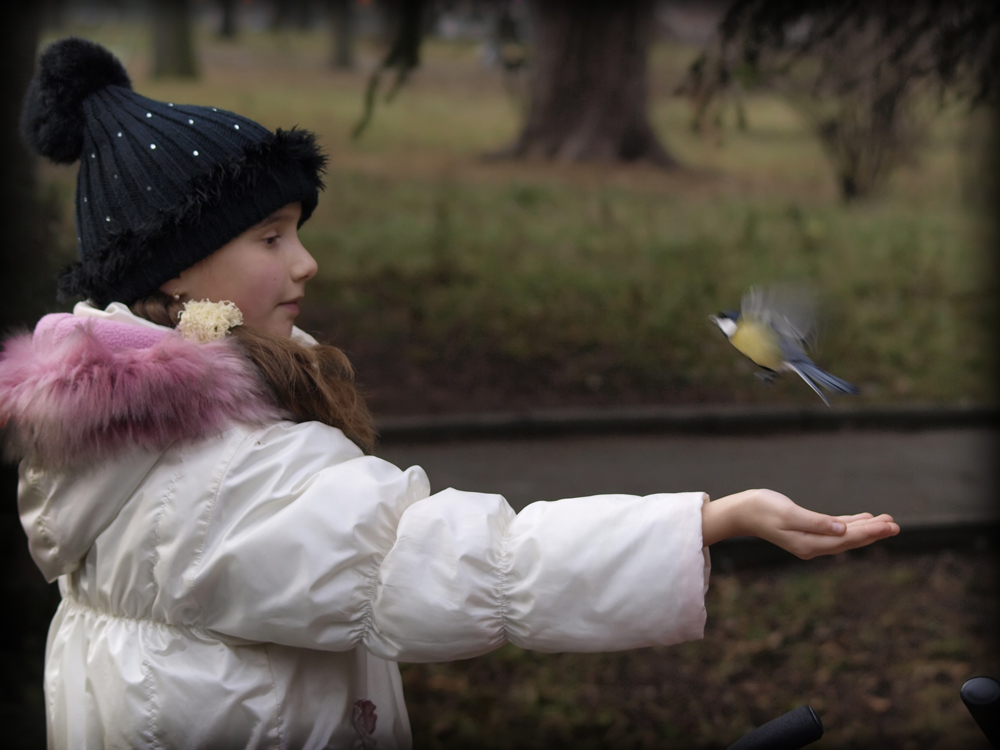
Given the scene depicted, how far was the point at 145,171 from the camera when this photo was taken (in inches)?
68.3

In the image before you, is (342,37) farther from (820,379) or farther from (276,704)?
(820,379)

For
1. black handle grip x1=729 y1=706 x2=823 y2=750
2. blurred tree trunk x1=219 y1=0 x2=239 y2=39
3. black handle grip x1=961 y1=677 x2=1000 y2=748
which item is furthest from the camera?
blurred tree trunk x1=219 y1=0 x2=239 y2=39

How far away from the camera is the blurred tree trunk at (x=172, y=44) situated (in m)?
10.8

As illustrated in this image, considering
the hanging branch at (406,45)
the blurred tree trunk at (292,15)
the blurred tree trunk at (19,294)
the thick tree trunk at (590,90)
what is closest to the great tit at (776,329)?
the blurred tree trunk at (19,294)

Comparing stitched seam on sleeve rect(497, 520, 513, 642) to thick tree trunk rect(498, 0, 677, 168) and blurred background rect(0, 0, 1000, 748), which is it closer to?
blurred background rect(0, 0, 1000, 748)

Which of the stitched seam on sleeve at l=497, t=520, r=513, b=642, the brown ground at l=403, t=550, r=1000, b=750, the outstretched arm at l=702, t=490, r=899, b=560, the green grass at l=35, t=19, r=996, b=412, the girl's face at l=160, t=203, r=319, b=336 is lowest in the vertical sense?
the brown ground at l=403, t=550, r=1000, b=750

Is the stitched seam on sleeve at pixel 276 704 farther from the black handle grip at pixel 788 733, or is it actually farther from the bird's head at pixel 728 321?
the bird's head at pixel 728 321

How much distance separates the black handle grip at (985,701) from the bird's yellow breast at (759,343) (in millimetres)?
541

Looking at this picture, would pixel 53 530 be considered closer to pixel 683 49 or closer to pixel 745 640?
pixel 745 640

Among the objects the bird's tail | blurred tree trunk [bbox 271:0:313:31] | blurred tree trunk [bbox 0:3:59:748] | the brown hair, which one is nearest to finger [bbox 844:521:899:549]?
the bird's tail

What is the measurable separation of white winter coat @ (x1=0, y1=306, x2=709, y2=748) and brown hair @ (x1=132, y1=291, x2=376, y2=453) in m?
0.07

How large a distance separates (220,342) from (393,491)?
15.7 inches

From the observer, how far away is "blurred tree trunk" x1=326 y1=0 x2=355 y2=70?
12.8m

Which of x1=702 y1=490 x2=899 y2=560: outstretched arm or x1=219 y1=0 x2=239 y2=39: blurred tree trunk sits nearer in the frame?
x1=702 y1=490 x2=899 y2=560: outstretched arm
